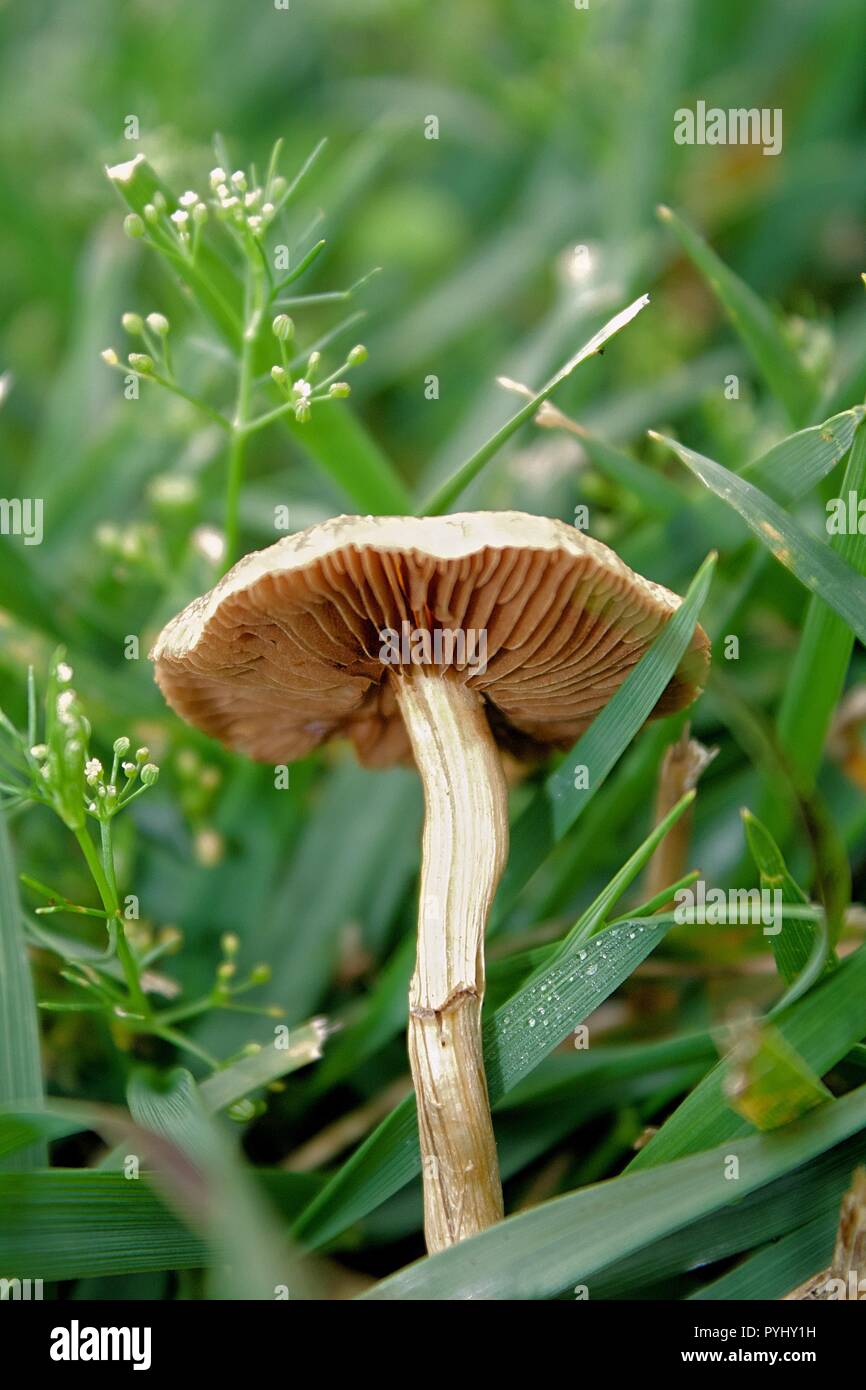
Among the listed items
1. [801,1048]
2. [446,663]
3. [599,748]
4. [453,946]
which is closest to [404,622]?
[446,663]

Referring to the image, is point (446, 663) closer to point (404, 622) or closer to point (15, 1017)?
point (404, 622)

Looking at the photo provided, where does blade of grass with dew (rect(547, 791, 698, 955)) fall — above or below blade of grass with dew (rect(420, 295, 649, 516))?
below

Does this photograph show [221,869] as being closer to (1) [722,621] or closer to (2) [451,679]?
(2) [451,679]

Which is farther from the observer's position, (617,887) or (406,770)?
(406,770)

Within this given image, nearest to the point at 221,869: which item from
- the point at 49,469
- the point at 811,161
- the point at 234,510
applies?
the point at 234,510

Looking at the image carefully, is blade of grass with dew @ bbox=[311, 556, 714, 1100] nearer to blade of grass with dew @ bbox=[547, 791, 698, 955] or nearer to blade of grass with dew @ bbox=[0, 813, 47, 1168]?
blade of grass with dew @ bbox=[547, 791, 698, 955]

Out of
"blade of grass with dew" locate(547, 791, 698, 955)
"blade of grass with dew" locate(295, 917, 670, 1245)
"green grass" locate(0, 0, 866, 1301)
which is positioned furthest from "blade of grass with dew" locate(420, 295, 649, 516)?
"blade of grass with dew" locate(295, 917, 670, 1245)
